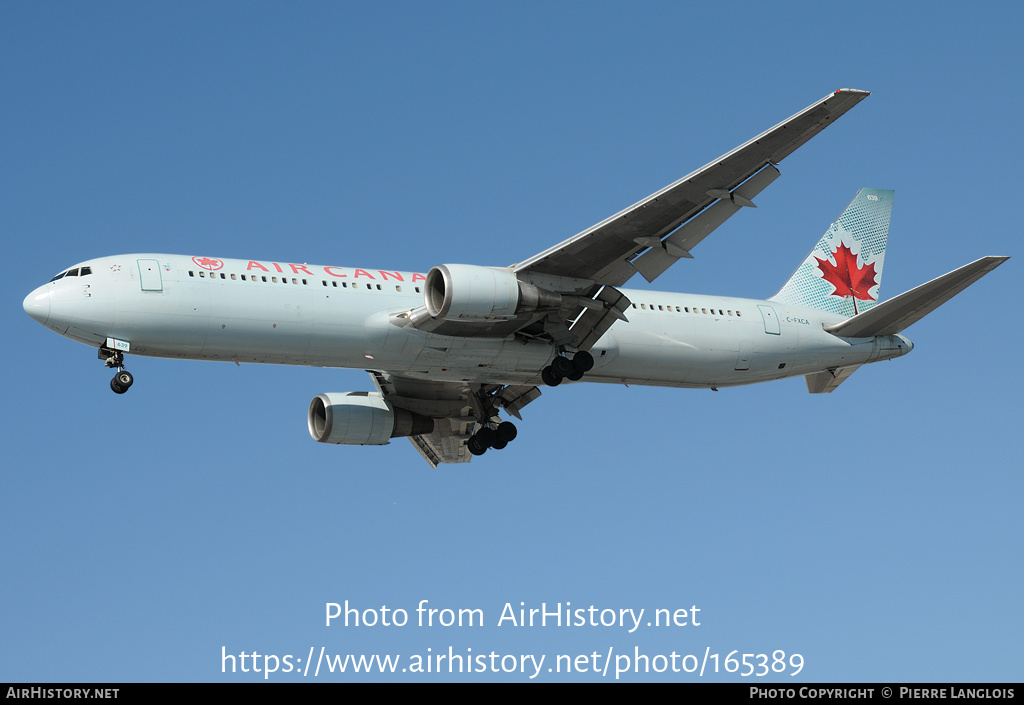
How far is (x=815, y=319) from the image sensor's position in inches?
1529

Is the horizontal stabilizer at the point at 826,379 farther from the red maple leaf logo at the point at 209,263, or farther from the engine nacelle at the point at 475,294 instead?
the red maple leaf logo at the point at 209,263

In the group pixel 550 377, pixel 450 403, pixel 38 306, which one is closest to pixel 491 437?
pixel 450 403

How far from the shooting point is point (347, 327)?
32.4 m

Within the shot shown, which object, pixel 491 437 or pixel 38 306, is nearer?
pixel 38 306

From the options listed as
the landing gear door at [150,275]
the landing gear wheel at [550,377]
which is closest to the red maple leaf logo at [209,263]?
the landing gear door at [150,275]

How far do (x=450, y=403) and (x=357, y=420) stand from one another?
10.2ft

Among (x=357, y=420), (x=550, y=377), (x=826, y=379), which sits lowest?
(x=550, y=377)

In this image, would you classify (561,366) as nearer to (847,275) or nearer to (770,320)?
(770,320)

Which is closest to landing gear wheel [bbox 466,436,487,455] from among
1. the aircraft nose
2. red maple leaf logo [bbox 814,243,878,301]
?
red maple leaf logo [bbox 814,243,878,301]

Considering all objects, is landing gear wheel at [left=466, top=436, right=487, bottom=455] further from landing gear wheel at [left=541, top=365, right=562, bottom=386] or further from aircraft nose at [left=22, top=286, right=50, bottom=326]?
aircraft nose at [left=22, top=286, right=50, bottom=326]

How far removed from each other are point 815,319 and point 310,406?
51.5 ft

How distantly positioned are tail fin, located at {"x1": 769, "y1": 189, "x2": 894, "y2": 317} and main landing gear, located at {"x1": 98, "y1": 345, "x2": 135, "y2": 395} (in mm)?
19868
